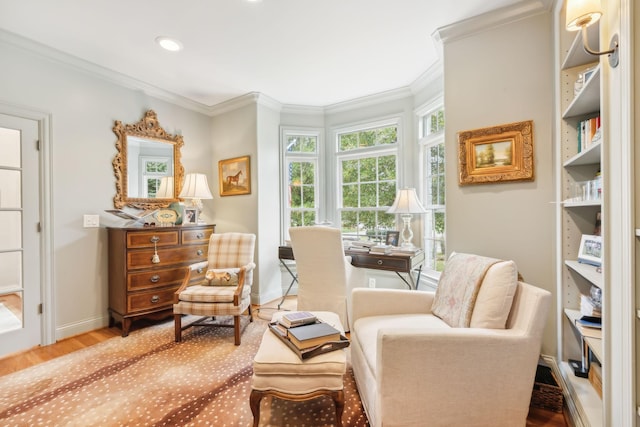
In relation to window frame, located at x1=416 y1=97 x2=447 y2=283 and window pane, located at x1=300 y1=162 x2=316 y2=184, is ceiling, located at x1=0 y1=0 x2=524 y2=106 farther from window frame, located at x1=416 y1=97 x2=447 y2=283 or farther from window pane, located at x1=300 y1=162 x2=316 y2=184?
window pane, located at x1=300 y1=162 x2=316 y2=184

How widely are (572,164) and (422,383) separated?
1.57 meters

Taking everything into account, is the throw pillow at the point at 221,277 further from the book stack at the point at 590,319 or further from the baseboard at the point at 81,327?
the book stack at the point at 590,319

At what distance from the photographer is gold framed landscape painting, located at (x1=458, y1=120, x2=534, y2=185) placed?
1.96 m

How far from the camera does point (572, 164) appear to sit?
1710 mm

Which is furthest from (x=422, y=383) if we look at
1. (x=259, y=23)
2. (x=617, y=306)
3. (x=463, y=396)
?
(x=259, y=23)

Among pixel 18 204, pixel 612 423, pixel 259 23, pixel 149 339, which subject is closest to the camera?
Result: pixel 612 423

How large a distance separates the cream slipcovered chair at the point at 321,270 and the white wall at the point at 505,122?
954 millimetres

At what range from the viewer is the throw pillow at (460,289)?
1.57 meters

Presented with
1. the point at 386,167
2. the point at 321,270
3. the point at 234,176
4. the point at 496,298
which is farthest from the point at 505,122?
the point at 234,176

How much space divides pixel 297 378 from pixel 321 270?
1.25 meters

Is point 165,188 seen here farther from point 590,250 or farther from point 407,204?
point 590,250

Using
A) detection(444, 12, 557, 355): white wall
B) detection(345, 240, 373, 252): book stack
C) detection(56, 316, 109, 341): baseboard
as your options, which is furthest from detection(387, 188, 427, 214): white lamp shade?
detection(56, 316, 109, 341): baseboard

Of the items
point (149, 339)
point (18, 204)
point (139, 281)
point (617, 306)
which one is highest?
point (18, 204)

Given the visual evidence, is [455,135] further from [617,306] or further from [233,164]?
[233,164]
